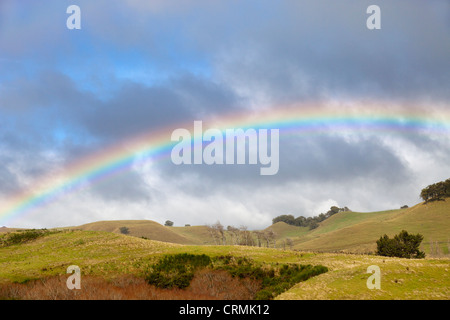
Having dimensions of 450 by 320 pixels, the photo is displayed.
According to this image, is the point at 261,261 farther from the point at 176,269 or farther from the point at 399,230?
the point at 399,230

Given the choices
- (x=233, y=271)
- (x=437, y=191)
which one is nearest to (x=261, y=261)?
(x=233, y=271)

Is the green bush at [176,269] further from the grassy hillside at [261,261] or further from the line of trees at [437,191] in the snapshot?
the line of trees at [437,191]

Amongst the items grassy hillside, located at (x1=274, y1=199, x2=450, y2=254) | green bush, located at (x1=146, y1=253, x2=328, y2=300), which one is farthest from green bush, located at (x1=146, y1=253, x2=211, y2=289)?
grassy hillside, located at (x1=274, y1=199, x2=450, y2=254)

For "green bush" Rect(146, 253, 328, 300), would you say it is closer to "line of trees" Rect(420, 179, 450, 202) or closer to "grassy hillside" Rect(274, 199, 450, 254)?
"grassy hillside" Rect(274, 199, 450, 254)

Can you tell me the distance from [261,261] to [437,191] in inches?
6832

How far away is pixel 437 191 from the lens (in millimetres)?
172750

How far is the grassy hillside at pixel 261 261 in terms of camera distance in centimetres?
2298

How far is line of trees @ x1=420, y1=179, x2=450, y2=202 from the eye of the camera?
17162 centimetres

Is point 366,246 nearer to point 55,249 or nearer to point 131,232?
point 55,249

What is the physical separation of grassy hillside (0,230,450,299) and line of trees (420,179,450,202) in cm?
16021

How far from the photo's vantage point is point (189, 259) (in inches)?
1695

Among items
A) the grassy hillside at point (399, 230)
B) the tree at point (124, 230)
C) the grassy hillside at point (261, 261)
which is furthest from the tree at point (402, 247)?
the tree at point (124, 230)
